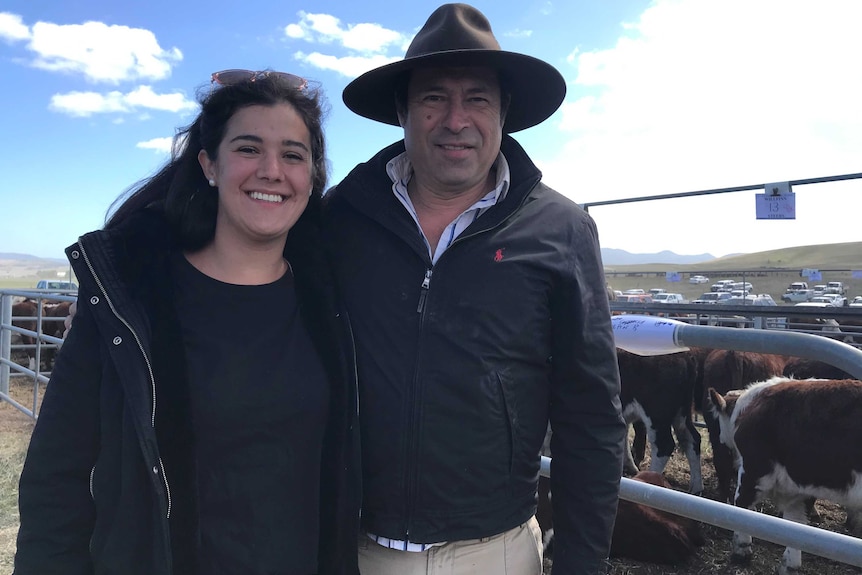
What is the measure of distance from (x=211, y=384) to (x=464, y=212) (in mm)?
919

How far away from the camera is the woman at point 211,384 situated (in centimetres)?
156

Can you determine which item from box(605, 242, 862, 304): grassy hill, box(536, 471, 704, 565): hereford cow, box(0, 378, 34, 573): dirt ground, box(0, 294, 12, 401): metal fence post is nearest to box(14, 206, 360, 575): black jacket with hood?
box(0, 378, 34, 573): dirt ground

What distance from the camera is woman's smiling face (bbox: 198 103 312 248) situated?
181cm

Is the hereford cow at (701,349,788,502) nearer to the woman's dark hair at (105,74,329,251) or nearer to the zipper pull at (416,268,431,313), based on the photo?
the zipper pull at (416,268,431,313)

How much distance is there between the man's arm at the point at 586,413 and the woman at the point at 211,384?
0.67 m

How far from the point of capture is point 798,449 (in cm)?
528

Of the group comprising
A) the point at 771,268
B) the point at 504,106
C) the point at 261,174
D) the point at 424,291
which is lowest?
the point at 424,291

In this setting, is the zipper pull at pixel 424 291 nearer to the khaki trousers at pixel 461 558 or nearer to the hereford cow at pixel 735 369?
the khaki trousers at pixel 461 558

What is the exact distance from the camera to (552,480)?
77.0 inches

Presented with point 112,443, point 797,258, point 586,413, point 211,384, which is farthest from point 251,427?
point 797,258

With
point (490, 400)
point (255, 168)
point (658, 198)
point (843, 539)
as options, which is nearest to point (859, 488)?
point (658, 198)

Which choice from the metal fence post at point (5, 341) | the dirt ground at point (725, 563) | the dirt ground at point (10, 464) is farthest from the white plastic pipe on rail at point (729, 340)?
the metal fence post at point (5, 341)

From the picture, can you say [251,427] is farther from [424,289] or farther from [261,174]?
[261,174]

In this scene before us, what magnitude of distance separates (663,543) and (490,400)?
4029mm
